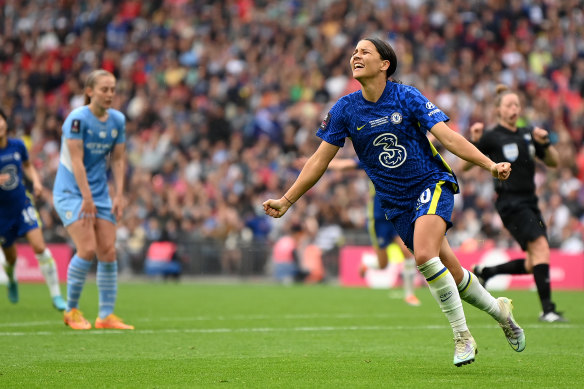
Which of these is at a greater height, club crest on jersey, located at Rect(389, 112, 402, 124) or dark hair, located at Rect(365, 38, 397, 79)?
dark hair, located at Rect(365, 38, 397, 79)

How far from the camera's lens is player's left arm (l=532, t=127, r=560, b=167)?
1123 centimetres

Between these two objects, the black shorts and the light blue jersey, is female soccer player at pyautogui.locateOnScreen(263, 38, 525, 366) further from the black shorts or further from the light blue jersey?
the black shorts

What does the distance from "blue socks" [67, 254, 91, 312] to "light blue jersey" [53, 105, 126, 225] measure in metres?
0.46

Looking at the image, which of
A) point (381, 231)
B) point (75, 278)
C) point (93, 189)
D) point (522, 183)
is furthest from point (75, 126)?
point (381, 231)

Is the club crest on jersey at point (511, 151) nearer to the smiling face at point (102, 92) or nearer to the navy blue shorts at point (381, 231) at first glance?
the navy blue shorts at point (381, 231)

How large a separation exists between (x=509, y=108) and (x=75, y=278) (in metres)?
5.39

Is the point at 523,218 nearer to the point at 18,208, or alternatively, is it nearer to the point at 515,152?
the point at 515,152

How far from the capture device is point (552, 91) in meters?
24.8

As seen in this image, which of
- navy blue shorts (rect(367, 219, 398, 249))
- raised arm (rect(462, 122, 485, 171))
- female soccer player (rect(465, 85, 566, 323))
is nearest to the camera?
raised arm (rect(462, 122, 485, 171))

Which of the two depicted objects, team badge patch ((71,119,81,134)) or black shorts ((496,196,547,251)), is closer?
team badge patch ((71,119,81,134))

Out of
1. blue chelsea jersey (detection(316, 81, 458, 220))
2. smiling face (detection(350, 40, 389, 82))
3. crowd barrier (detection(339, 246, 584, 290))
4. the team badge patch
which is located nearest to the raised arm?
blue chelsea jersey (detection(316, 81, 458, 220))

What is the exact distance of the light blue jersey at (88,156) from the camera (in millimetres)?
10266

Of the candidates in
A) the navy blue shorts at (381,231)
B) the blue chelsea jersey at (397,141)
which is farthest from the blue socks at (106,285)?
the navy blue shorts at (381,231)

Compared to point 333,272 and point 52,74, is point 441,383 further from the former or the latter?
point 52,74
